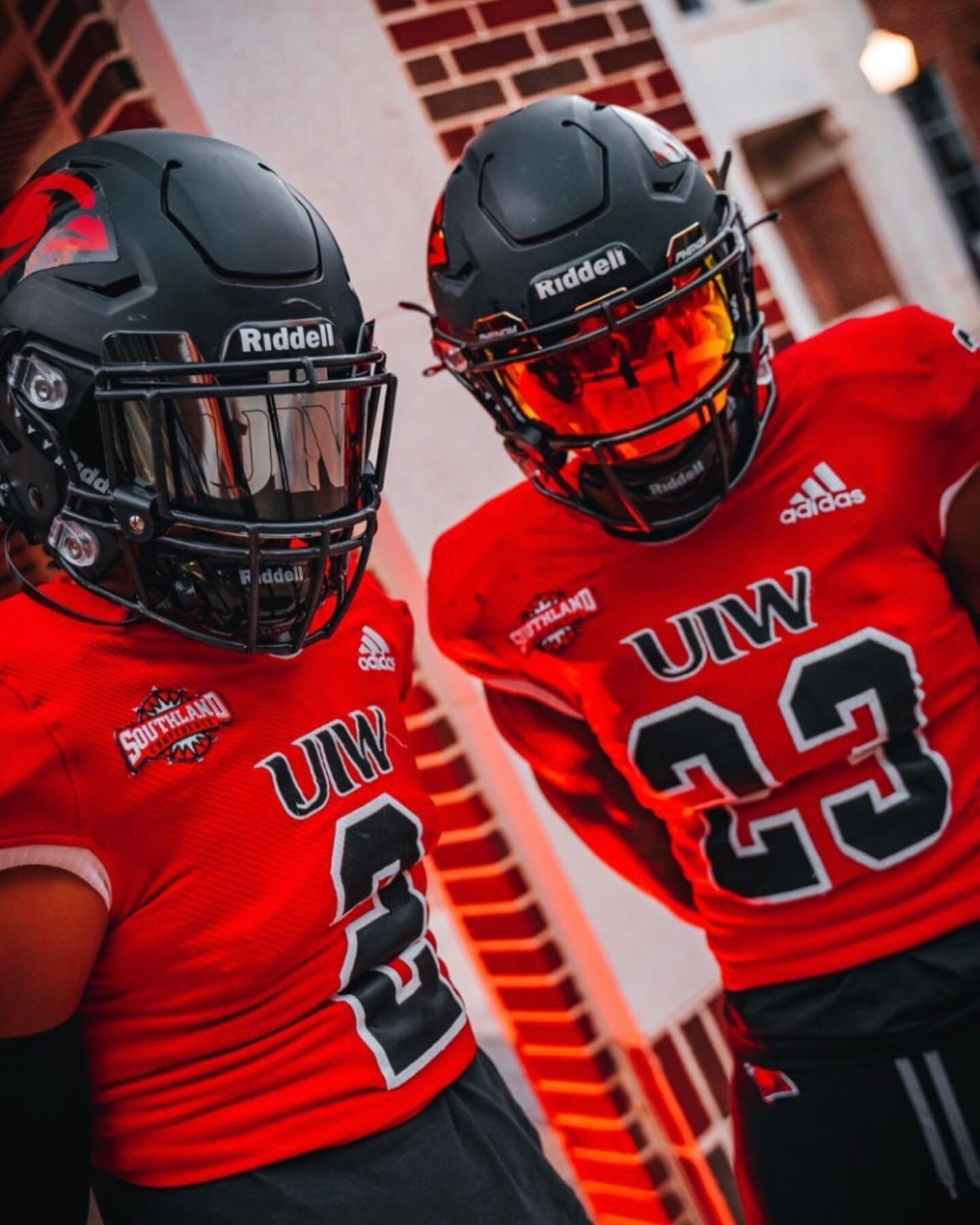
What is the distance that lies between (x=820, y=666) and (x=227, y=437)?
2.53 feet

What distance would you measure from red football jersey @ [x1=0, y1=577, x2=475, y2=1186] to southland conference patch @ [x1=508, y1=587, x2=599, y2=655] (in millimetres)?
408

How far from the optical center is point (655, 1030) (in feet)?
7.62

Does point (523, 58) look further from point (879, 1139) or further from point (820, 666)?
point (879, 1139)

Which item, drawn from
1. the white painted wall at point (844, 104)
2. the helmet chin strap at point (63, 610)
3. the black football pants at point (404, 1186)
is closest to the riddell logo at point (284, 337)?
the helmet chin strap at point (63, 610)

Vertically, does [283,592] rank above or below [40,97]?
below

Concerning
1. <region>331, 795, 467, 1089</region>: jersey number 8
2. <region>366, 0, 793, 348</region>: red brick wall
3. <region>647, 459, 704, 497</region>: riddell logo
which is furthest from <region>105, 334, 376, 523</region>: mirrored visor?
<region>366, 0, 793, 348</region>: red brick wall

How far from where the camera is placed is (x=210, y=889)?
1.18 meters

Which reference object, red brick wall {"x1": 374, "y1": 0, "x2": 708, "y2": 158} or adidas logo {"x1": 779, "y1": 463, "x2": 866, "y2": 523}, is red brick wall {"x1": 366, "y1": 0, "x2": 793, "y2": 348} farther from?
adidas logo {"x1": 779, "y1": 463, "x2": 866, "y2": 523}

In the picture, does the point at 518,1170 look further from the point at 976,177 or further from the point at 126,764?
the point at 976,177

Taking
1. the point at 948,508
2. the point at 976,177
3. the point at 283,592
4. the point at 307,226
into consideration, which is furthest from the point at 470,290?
the point at 976,177

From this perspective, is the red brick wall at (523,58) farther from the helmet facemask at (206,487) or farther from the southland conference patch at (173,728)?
the southland conference patch at (173,728)

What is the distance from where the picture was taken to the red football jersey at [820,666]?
150cm

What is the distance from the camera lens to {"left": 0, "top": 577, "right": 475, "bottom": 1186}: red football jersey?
1.13 m

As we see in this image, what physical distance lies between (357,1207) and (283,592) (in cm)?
61
